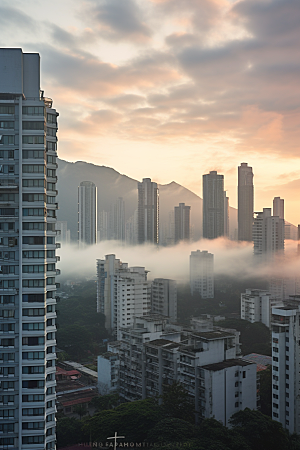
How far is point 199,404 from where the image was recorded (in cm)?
1491

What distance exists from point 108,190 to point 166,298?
14006cm

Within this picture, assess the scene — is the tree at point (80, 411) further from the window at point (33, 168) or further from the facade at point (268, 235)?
the facade at point (268, 235)

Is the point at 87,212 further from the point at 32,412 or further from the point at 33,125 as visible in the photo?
the point at 32,412

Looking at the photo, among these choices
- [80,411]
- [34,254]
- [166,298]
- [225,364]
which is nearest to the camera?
[34,254]

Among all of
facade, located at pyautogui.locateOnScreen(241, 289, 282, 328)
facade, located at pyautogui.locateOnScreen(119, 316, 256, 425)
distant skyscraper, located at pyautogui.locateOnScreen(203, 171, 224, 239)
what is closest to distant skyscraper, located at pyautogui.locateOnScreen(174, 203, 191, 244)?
distant skyscraper, located at pyautogui.locateOnScreen(203, 171, 224, 239)

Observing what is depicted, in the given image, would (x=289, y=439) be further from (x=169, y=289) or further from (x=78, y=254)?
(x=78, y=254)

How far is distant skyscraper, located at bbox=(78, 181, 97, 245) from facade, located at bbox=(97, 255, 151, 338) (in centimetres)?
5271

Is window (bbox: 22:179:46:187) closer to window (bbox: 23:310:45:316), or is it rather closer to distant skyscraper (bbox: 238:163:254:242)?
window (bbox: 23:310:45:316)

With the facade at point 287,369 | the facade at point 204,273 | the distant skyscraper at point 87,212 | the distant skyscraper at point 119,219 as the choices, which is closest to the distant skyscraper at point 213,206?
the distant skyscraper at point 87,212

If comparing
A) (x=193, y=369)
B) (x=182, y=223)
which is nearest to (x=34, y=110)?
(x=193, y=369)

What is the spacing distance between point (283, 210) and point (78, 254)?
43353mm

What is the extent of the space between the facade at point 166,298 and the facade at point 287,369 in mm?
19911

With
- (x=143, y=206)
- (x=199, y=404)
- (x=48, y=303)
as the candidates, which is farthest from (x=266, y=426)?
Result: (x=143, y=206)

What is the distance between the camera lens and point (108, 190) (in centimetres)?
17238
